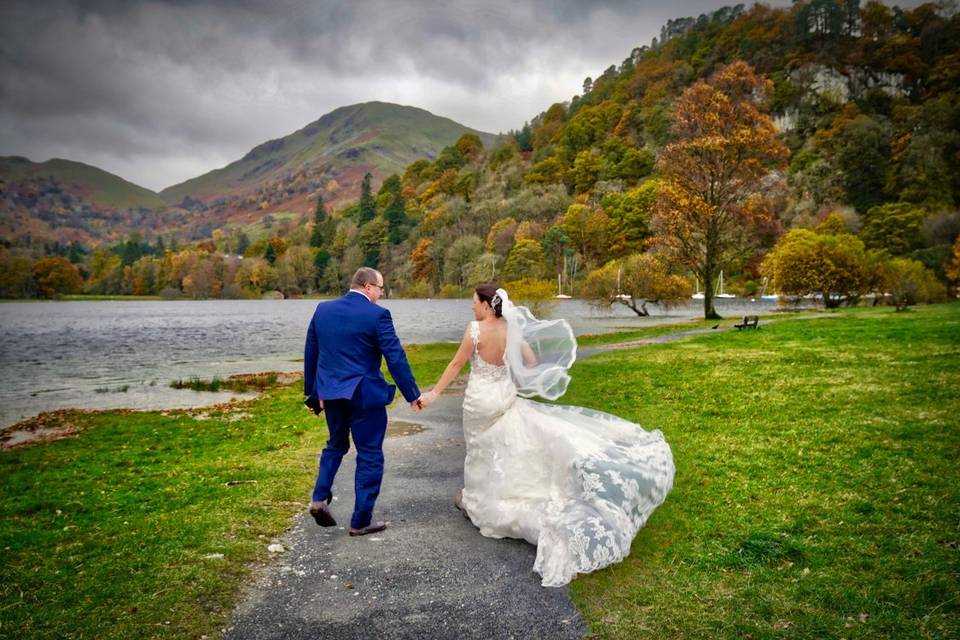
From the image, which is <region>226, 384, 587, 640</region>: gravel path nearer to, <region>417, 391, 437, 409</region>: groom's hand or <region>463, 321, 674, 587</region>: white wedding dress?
<region>463, 321, 674, 587</region>: white wedding dress

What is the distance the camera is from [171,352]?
44.1m

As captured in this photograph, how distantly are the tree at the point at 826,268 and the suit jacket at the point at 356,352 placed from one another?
51.4 metres

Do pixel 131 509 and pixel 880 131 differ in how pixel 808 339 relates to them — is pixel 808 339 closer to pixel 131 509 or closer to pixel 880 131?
pixel 131 509

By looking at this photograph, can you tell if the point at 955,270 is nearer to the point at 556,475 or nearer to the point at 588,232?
the point at 556,475

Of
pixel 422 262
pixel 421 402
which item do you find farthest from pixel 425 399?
pixel 422 262

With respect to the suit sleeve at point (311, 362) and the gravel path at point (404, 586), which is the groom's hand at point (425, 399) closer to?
the suit sleeve at point (311, 362)

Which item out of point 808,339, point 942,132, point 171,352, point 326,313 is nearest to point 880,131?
point 942,132

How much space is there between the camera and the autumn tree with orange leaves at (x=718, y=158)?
37719mm

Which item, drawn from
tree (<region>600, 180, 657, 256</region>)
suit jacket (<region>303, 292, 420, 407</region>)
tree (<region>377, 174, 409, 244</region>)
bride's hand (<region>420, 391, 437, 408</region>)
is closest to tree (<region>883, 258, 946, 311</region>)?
bride's hand (<region>420, 391, 437, 408</region>)

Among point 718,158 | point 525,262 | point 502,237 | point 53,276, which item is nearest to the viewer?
point 718,158

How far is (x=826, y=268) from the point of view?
1884 inches

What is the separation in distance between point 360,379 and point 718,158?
127ft

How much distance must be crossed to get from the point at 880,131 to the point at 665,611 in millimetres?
145167

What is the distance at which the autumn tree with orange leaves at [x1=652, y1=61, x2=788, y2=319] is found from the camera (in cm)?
3772
